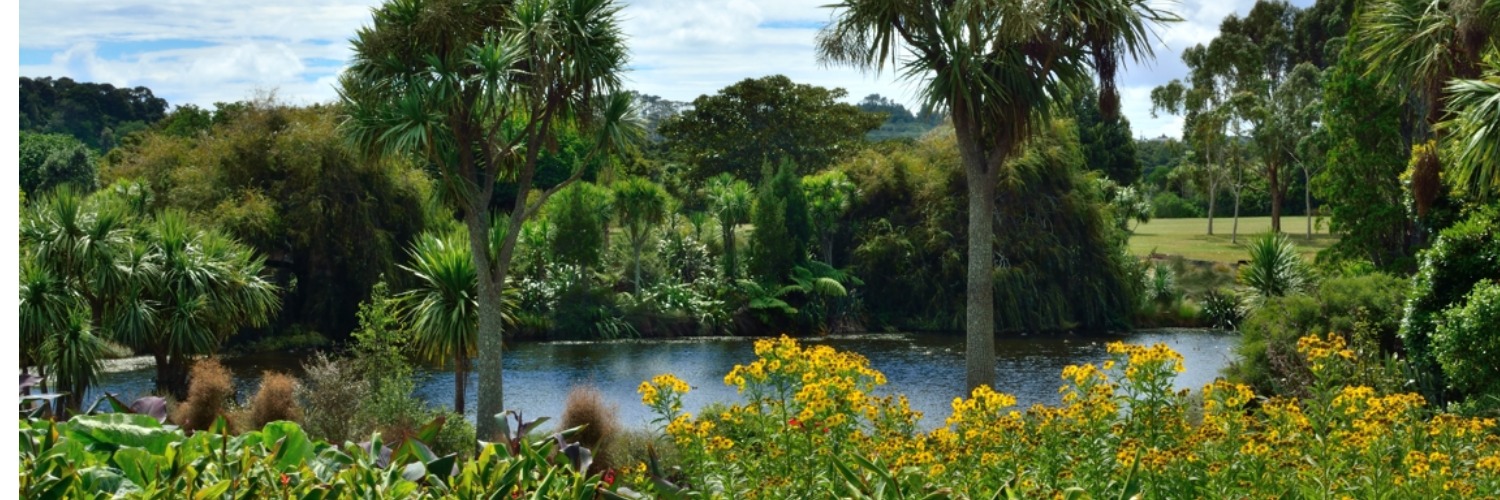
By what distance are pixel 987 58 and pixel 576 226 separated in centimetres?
1317

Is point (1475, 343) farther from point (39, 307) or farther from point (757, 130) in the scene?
point (757, 130)

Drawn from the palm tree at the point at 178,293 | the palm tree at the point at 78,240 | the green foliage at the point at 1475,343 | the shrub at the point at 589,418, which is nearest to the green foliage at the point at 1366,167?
the green foliage at the point at 1475,343

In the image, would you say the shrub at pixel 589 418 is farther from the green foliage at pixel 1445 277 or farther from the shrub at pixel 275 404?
the green foliage at pixel 1445 277

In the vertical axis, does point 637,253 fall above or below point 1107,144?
below

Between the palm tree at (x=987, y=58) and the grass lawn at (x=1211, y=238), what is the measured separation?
1775 centimetres

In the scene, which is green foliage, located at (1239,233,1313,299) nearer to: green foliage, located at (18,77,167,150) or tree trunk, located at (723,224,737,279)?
tree trunk, located at (723,224,737,279)

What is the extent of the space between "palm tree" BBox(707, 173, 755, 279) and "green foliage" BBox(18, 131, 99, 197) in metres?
11.9

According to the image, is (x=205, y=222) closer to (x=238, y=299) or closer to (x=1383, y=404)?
(x=238, y=299)

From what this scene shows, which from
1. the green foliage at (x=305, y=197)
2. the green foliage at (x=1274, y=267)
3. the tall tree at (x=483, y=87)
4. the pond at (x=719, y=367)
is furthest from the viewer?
the green foliage at (x=305, y=197)

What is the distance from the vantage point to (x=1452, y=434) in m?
4.34

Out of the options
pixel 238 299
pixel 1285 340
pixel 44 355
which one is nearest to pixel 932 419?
pixel 1285 340

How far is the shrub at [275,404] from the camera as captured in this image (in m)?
11.2

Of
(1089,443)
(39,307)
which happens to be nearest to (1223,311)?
(39,307)

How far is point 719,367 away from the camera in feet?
64.4
